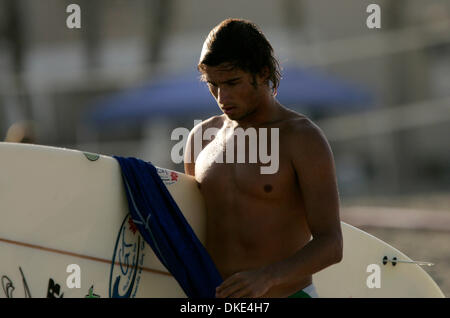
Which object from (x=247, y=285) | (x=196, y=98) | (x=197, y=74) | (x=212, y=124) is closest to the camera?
(x=247, y=285)

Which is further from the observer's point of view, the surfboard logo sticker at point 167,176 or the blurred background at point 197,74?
the blurred background at point 197,74

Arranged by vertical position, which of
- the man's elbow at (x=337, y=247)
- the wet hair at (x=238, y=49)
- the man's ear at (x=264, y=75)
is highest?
the wet hair at (x=238, y=49)

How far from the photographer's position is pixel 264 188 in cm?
274

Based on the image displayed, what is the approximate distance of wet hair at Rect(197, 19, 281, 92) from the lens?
2705 mm

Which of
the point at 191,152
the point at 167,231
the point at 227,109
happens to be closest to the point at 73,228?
the point at 167,231

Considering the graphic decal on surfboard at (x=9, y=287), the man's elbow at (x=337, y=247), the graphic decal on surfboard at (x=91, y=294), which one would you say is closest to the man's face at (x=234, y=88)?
the man's elbow at (x=337, y=247)

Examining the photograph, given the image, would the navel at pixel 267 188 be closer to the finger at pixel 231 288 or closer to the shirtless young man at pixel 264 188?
the shirtless young man at pixel 264 188

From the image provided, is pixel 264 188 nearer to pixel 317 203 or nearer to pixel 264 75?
pixel 317 203

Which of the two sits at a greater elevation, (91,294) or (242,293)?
(242,293)

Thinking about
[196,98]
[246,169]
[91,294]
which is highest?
[246,169]

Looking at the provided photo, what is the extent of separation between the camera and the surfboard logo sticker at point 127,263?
10.0 feet

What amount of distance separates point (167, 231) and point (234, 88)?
1.90 ft

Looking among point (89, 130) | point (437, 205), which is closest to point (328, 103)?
point (437, 205)

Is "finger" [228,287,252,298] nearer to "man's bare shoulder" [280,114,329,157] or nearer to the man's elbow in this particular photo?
the man's elbow
